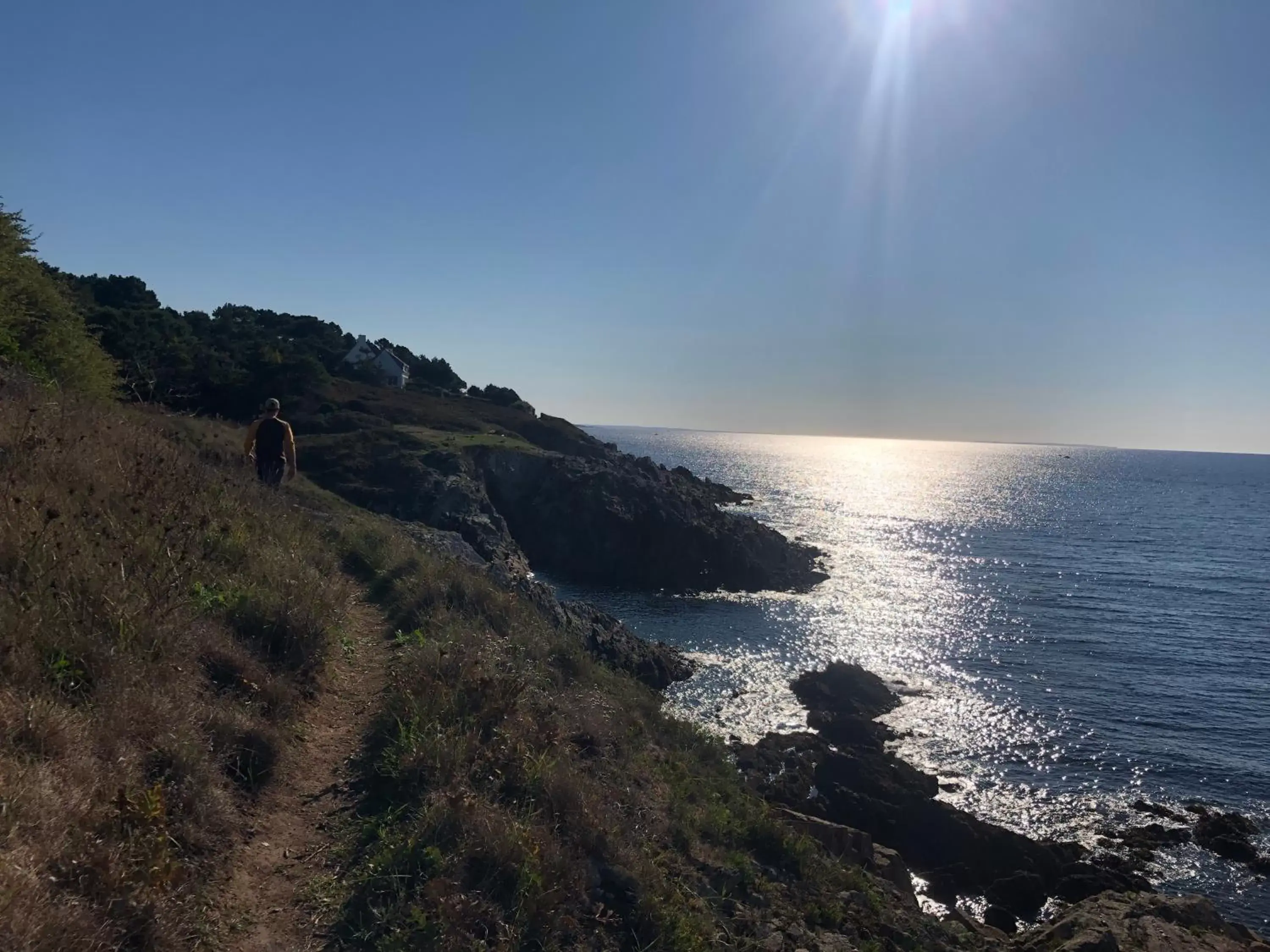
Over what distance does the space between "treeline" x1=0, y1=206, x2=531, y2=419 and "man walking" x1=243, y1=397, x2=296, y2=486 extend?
140 cm

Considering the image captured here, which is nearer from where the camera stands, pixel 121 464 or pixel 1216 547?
pixel 121 464

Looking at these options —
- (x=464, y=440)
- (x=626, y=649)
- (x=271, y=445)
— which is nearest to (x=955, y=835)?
(x=626, y=649)

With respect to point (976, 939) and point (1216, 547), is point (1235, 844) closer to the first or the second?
point (976, 939)

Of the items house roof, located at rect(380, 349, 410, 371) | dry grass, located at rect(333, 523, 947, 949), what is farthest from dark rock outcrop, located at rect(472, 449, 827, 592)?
dry grass, located at rect(333, 523, 947, 949)

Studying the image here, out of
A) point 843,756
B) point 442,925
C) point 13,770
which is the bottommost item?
point 843,756

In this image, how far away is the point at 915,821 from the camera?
20.2 meters

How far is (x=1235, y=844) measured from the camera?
1958 cm

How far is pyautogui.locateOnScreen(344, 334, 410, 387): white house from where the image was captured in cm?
7581

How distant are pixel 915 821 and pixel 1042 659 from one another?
18.3 metres

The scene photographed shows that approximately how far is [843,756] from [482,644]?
18338 millimetres

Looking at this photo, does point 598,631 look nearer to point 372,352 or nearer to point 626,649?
point 626,649

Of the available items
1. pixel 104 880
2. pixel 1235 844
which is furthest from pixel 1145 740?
pixel 104 880

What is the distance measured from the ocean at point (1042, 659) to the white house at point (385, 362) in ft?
131

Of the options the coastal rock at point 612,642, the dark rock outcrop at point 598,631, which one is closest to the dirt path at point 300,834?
the dark rock outcrop at point 598,631
